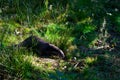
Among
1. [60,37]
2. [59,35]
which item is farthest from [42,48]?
[59,35]

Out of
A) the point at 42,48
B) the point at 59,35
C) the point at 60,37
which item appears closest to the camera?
the point at 42,48

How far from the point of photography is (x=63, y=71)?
5.44 m

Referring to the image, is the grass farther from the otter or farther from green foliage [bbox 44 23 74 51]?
the otter

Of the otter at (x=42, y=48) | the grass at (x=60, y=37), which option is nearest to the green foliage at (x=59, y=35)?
the grass at (x=60, y=37)

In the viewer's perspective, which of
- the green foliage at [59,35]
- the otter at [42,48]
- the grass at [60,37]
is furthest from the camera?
the green foliage at [59,35]

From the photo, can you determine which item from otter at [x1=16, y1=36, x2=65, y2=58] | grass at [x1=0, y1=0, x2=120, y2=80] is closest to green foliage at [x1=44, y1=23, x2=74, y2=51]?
grass at [x1=0, y1=0, x2=120, y2=80]

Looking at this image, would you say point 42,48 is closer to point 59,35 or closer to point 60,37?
point 60,37

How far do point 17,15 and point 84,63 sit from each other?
184 centimetres

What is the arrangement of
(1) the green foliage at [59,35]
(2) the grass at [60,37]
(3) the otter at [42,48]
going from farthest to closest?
1. (1) the green foliage at [59,35]
2. (3) the otter at [42,48]
3. (2) the grass at [60,37]

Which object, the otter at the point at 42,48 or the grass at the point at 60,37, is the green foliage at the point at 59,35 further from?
the otter at the point at 42,48

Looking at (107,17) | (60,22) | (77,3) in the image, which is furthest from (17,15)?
(107,17)

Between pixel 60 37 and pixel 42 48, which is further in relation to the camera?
pixel 60 37

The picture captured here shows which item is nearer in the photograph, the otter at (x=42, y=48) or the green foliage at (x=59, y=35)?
the otter at (x=42, y=48)

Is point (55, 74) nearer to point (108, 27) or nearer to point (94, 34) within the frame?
point (94, 34)
